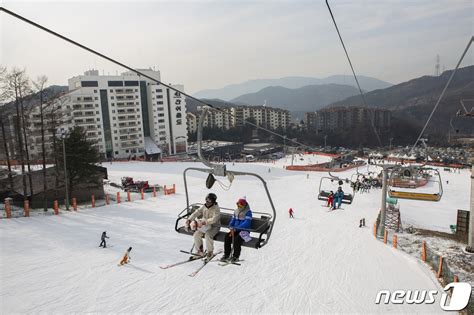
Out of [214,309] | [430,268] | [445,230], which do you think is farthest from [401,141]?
[214,309]

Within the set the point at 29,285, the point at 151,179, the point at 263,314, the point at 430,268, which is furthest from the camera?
the point at 151,179

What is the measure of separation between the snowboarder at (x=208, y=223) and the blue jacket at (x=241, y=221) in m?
0.40

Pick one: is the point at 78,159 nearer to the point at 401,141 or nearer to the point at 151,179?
the point at 151,179

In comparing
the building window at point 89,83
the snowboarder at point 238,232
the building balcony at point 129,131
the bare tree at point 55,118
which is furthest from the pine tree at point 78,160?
the building balcony at point 129,131

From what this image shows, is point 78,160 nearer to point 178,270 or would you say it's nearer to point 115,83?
point 178,270

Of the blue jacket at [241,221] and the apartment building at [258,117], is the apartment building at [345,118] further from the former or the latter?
the blue jacket at [241,221]

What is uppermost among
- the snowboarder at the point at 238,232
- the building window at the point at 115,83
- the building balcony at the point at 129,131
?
the building window at the point at 115,83

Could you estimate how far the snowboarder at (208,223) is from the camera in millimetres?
7000

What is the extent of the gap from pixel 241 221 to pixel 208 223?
2.60 feet

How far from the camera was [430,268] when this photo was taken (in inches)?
584

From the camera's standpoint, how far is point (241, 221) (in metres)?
7.11

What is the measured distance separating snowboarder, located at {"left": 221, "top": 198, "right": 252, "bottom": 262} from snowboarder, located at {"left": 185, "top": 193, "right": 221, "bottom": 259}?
36 centimetres

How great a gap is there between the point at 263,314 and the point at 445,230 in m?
20.4

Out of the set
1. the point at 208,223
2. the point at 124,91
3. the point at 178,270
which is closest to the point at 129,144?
the point at 124,91
